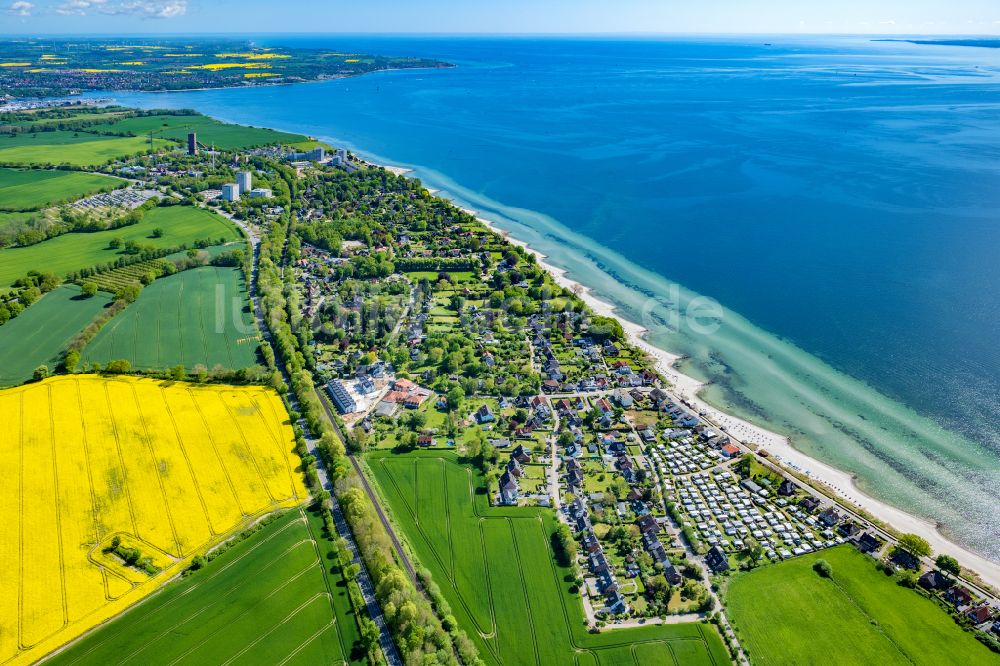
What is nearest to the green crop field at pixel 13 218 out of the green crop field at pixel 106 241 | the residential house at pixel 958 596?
the green crop field at pixel 106 241

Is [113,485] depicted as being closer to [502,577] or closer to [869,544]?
[502,577]

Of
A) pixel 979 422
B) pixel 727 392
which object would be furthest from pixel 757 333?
pixel 979 422

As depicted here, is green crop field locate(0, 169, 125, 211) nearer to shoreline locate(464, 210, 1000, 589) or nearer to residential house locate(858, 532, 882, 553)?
shoreline locate(464, 210, 1000, 589)

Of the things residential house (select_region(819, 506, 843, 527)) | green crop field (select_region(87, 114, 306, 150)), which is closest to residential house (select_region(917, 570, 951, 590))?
residential house (select_region(819, 506, 843, 527))

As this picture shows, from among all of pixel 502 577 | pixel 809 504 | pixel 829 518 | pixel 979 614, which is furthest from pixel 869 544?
pixel 502 577

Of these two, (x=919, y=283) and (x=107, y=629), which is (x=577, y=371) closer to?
(x=107, y=629)

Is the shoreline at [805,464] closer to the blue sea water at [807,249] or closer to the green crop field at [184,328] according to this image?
the blue sea water at [807,249]

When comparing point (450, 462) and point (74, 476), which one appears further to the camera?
point (450, 462)
